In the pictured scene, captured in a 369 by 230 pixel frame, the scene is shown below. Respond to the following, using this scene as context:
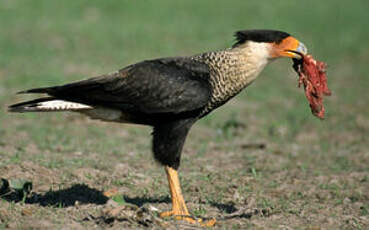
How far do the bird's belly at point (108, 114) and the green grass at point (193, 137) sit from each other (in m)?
0.80

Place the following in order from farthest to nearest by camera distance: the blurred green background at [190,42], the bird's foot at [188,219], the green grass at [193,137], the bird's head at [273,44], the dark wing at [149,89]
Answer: the blurred green background at [190,42] → the green grass at [193,137] → the bird's head at [273,44] → the dark wing at [149,89] → the bird's foot at [188,219]

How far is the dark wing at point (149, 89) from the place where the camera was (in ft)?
17.1

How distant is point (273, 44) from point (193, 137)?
3.75 meters

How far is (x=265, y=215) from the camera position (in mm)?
5316

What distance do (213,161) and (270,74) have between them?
→ 767 cm

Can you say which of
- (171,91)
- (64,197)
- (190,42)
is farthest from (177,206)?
(190,42)

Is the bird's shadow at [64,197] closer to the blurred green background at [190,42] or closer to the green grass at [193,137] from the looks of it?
the green grass at [193,137]

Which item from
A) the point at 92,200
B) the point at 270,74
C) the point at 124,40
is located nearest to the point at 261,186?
the point at 92,200

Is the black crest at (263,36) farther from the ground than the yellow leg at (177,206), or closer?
farther from the ground

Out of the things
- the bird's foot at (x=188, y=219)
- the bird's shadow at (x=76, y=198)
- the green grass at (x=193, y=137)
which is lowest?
the bird's foot at (x=188, y=219)

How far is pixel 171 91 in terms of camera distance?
524 centimetres

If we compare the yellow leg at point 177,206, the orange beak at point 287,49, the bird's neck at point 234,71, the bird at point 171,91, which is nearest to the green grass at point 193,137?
the yellow leg at point 177,206

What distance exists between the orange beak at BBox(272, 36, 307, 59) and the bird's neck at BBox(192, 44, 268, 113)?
100 mm

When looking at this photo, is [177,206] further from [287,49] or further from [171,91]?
[287,49]
